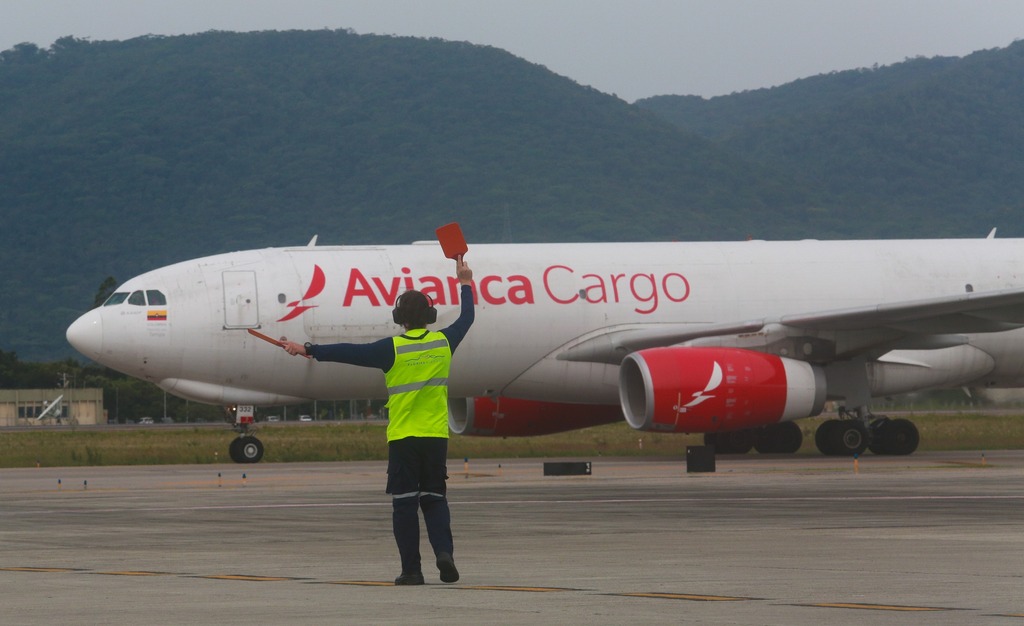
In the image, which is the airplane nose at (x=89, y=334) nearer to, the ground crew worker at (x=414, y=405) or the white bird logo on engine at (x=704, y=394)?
the white bird logo on engine at (x=704, y=394)

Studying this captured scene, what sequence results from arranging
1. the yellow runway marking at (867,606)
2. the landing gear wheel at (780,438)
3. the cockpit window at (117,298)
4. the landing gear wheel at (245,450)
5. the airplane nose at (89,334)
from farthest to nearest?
1. the landing gear wheel at (780,438)
2. the landing gear wheel at (245,450)
3. the cockpit window at (117,298)
4. the airplane nose at (89,334)
5. the yellow runway marking at (867,606)

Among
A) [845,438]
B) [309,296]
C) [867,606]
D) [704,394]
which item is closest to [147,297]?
[309,296]

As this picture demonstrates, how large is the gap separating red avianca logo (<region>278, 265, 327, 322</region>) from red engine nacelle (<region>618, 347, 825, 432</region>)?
4.86 m

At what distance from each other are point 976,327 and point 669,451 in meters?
6.21

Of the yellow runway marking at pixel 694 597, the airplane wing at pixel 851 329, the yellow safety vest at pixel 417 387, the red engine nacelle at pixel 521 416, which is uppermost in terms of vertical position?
the airplane wing at pixel 851 329

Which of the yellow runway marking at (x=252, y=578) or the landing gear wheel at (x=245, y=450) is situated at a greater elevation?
the landing gear wheel at (x=245, y=450)

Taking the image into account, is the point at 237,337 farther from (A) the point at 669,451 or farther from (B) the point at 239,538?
(B) the point at 239,538

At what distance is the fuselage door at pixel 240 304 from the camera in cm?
2564

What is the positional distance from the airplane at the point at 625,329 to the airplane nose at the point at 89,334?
0.03 meters

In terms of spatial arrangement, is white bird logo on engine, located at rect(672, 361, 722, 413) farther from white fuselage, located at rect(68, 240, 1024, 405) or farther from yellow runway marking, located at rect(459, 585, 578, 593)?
yellow runway marking, located at rect(459, 585, 578, 593)

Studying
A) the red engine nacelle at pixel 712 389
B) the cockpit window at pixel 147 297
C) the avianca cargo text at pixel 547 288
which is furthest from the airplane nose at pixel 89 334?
the red engine nacelle at pixel 712 389

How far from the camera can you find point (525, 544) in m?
11.4

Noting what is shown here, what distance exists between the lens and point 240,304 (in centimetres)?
2569

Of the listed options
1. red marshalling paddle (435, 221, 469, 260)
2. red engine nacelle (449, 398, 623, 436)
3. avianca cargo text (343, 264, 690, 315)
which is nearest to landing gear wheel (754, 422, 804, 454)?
red engine nacelle (449, 398, 623, 436)
